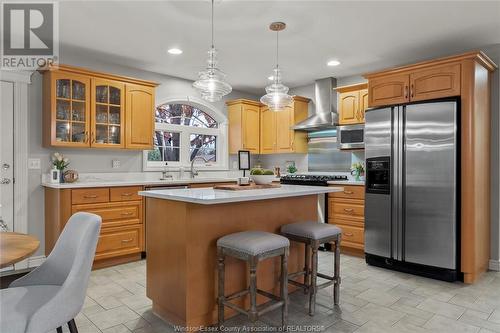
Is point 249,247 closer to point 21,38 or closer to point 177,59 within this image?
point 177,59

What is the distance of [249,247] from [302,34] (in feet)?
7.68

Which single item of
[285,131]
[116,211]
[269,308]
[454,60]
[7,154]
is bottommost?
[269,308]

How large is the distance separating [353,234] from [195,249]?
8.54ft

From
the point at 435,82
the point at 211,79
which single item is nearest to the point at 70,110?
the point at 211,79

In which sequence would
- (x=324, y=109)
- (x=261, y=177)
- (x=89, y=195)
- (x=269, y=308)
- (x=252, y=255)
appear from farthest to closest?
(x=324, y=109) < (x=89, y=195) < (x=261, y=177) < (x=269, y=308) < (x=252, y=255)

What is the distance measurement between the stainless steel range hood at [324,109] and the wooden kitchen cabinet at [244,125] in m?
0.82

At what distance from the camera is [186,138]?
17.9 ft

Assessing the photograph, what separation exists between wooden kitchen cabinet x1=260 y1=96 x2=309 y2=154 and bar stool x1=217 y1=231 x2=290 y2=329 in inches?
128

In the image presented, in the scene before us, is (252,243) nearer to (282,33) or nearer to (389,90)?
(282,33)

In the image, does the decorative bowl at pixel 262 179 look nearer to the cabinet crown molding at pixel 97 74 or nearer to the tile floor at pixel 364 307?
the tile floor at pixel 364 307

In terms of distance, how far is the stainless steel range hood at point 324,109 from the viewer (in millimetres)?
5051

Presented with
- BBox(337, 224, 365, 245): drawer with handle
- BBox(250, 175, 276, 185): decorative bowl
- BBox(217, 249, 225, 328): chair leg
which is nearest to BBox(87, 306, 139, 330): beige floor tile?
BBox(217, 249, 225, 328): chair leg

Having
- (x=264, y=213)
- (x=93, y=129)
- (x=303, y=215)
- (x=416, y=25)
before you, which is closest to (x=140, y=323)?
(x=264, y=213)

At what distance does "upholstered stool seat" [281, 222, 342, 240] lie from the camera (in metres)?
2.64
